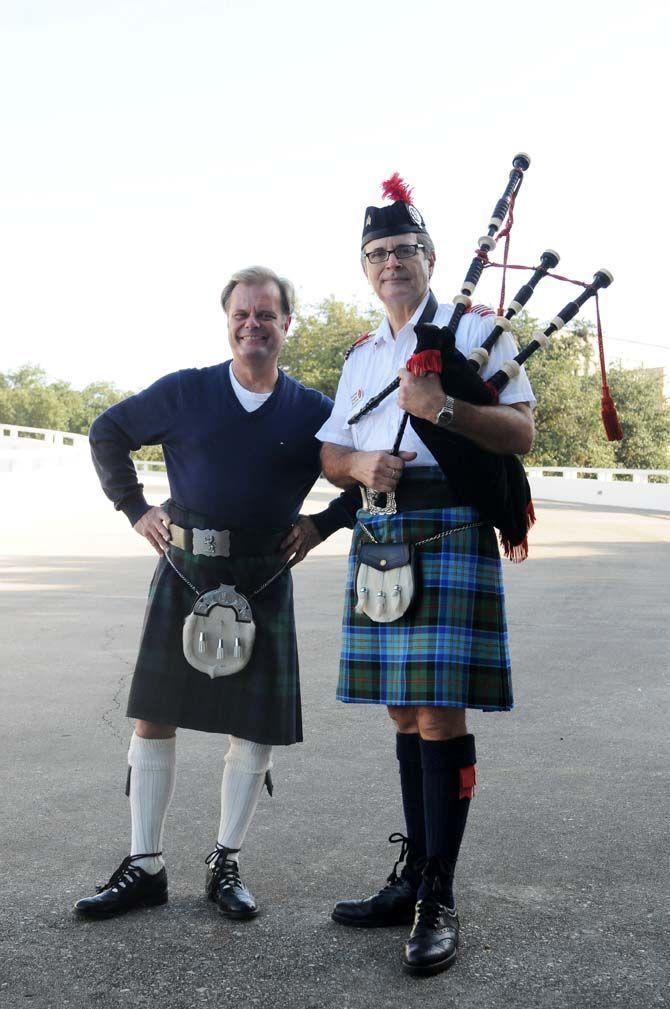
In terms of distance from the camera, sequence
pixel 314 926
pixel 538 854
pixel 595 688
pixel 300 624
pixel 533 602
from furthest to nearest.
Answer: pixel 533 602, pixel 300 624, pixel 595 688, pixel 538 854, pixel 314 926

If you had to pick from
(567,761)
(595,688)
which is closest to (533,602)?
(595,688)

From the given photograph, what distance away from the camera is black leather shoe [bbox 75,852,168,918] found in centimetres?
327

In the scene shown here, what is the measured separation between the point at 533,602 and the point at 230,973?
7451 millimetres

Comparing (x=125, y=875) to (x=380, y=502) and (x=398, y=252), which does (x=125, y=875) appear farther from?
(x=398, y=252)

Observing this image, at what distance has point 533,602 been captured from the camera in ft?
33.2

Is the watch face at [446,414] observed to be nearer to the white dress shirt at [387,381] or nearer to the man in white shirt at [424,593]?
the man in white shirt at [424,593]

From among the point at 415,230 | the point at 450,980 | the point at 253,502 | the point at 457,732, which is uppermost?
the point at 415,230

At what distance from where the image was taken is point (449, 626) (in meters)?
3.24

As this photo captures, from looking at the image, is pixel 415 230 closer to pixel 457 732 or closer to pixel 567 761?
pixel 457 732

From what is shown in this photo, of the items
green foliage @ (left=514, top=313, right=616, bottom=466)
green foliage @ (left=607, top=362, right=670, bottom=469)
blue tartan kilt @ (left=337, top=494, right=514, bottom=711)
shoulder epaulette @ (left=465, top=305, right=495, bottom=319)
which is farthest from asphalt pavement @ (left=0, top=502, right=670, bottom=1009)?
green foliage @ (left=607, top=362, right=670, bottom=469)

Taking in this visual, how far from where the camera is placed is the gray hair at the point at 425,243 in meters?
3.41

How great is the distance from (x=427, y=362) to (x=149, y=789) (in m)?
1.46

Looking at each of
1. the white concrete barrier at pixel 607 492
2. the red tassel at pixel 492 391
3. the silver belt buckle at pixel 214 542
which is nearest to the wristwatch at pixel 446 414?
the red tassel at pixel 492 391

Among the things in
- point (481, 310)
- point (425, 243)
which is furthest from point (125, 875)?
→ point (425, 243)
